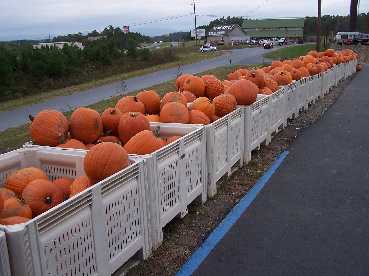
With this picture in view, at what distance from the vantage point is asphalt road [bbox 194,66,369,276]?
4918 mm

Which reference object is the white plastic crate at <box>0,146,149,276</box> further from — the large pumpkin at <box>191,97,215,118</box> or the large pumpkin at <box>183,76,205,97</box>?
the large pumpkin at <box>183,76,205,97</box>

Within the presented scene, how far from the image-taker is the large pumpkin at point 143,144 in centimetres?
546

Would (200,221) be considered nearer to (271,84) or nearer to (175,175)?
(175,175)

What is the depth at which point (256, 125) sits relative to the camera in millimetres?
9031

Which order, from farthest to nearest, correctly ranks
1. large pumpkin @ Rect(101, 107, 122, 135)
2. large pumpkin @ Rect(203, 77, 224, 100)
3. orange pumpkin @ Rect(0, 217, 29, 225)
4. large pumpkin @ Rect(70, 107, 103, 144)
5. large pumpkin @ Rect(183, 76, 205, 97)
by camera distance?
large pumpkin @ Rect(203, 77, 224, 100)
large pumpkin @ Rect(183, 76, 205, 97)
large pumpkin @ Rect(101, 107, 122, 135)
large pumpkin @ Rect(70, 107, 103, 144)
orange pumpkin @ Rect(0, 217, 29, 225)

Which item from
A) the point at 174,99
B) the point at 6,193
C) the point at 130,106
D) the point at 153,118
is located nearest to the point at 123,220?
the point at 6,193

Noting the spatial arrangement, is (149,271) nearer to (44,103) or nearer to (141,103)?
(141,103)

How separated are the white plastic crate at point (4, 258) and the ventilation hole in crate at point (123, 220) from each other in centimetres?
116

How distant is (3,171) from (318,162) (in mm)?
5944

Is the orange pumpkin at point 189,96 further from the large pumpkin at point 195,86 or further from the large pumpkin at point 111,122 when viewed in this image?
the large pumpkin at point 111,122

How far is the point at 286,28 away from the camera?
429 ft

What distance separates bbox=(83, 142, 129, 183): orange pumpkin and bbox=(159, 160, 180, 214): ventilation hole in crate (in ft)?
1.80

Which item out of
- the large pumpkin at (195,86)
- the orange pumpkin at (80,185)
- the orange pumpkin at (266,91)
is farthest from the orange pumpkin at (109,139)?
the orange pumpkin at (266,91)

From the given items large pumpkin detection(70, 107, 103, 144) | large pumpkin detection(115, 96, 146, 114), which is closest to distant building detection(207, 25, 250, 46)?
large pumpkin detection(115, 96, 146, 114)
